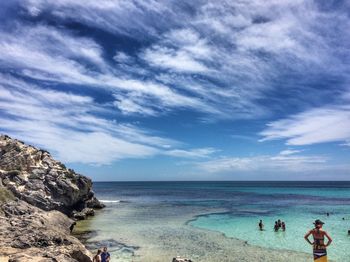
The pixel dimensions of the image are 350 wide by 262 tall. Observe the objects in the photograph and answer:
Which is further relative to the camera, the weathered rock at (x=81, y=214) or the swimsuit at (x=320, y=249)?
the weathered rock at (x=81, y=214)

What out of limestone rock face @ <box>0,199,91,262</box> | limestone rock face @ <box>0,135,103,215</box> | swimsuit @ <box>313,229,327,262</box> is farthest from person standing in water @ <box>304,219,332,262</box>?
limestone rock face @ <box>0,135,103,215</box>

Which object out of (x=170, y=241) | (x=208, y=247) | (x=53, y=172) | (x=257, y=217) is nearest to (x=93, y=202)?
(x=53, y=172)

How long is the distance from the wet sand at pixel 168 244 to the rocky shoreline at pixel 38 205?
4.21 metres

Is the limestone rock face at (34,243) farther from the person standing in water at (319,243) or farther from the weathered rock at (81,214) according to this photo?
the weathered rock at (81,214)

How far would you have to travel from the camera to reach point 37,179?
4881 centimetres

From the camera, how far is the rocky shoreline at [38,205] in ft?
70.0

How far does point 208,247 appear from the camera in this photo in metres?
31.8

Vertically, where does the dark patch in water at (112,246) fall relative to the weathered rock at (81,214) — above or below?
below

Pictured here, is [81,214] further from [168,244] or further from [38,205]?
[168,244]

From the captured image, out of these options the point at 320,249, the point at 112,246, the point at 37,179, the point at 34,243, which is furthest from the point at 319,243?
the point at 37,179

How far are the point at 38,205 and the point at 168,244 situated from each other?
22.1 metres

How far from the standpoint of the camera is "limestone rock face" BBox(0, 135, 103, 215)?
45.8 m

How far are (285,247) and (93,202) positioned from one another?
46.6 m

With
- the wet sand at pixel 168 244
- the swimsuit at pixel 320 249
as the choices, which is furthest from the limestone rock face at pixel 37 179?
the swimsuit at pixel 320 249
